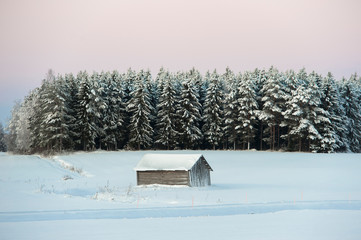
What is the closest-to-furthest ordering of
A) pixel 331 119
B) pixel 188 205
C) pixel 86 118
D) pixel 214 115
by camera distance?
pixel 188 205, pixel 331 119, pixel 86 118, pixel 214 115

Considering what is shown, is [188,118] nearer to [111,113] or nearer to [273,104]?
[111,113]

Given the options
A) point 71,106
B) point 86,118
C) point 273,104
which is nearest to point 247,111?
point 273,104

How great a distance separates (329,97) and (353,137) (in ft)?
33.5

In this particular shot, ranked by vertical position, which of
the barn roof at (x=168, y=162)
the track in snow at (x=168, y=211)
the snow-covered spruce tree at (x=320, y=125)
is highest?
the snow-covered spruce tree at (x=320, y=125)

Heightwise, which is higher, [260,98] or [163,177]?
[260,98]

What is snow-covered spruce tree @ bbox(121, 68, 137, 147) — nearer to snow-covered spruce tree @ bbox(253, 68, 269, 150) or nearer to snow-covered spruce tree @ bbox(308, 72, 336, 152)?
→ snow-covered spruce tree @ bbox(253, 68, 269, 150)

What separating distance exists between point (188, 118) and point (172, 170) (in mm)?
34532

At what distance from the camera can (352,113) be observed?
71.8 metres

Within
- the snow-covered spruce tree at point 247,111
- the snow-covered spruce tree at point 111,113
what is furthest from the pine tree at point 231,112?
the snow-covered spruce tree at point 111,113

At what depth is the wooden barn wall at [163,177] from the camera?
37469 mm

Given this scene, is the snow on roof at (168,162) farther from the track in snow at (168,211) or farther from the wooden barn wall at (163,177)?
the track in snow at (168,211)

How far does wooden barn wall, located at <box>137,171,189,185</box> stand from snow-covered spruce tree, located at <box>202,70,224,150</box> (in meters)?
34.4

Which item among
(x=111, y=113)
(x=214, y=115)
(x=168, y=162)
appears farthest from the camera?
(x=214, y=115)

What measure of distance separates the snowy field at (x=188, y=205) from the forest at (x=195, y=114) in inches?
547
